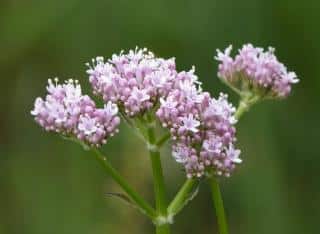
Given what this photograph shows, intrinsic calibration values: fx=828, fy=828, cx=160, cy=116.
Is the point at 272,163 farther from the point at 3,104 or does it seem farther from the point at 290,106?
the point at 3,104

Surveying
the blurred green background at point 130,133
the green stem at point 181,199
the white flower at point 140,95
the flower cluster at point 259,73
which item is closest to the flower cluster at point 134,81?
the white flower at point 140,95

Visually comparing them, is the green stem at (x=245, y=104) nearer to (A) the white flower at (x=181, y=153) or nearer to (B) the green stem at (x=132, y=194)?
(A) the white flower at (x=181, y=153)

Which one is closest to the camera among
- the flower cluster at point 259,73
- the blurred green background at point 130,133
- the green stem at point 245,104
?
the green stem at point 245,104

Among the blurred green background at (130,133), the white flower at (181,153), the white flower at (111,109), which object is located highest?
the blurred green background at (130,133)

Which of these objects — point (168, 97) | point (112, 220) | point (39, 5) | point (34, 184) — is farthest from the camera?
point (39, 5)

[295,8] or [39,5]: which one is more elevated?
[39,5]

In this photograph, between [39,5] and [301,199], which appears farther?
[39,5]

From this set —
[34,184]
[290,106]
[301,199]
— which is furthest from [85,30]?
[301,199]

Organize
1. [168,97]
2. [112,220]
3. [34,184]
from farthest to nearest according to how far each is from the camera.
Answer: [34,184] < [112,220] < [168,97]
